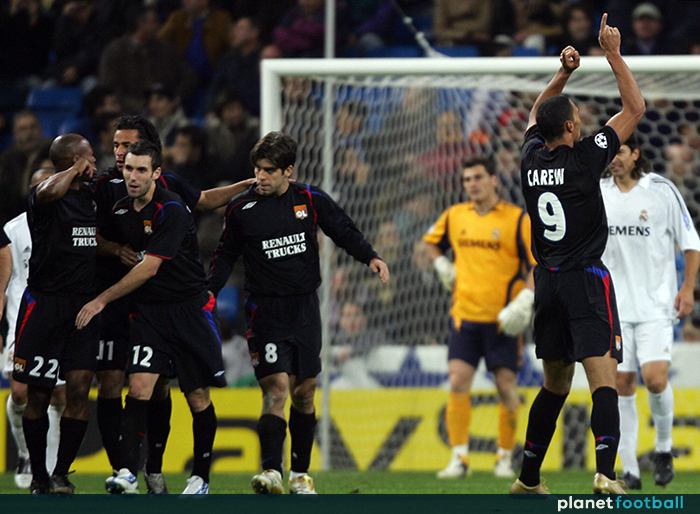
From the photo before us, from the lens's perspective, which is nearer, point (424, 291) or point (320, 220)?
point (320, 220)

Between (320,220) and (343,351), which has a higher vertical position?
(320,220)

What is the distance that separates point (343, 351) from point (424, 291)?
1045 millimetres

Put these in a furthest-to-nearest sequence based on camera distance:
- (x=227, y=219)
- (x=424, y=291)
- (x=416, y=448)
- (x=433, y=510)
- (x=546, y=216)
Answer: (x=424, y=291)
(x=416, y=448)
(x=227, y=219)
(x=546, y=216)
(x=433, y=510)

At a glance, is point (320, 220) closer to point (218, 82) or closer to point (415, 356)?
point (415, 356)

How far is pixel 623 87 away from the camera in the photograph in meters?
5.37

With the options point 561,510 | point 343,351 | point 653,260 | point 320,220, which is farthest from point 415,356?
point 561,510

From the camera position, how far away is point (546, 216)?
5508 millimetres

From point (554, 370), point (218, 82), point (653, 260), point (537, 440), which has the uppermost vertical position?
point (218, 82)

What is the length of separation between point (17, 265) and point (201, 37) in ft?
20.9

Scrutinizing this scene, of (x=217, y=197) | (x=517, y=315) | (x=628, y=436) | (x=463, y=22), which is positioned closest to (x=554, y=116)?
(x=217, y=197)

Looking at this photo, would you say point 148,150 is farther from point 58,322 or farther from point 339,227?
point 339,227

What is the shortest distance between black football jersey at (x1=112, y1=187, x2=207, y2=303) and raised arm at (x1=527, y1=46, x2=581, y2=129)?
1887mm

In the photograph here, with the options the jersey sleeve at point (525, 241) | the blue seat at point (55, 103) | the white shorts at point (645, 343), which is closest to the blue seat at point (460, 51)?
the jersey sleeve at point (525, 241)

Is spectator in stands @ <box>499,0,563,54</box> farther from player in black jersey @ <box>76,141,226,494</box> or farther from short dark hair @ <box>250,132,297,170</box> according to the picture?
player in black jersey @ <box>76,141,226,494</box>
